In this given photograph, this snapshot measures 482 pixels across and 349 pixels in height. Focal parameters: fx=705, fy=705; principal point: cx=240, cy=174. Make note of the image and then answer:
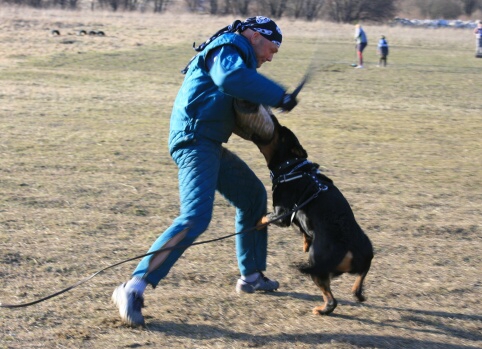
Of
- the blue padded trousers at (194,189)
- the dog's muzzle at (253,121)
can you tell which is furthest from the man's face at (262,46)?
the blue padded trousers at (194,189)

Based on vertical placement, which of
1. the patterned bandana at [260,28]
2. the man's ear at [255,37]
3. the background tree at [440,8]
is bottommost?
the man's ear at [255,37]

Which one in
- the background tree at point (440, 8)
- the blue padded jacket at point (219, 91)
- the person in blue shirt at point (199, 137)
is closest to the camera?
the blue padded jacket at point (219, 91)

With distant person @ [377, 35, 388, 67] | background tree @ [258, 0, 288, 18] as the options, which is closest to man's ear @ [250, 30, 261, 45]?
distant person @ [377, 35, 388, 67]

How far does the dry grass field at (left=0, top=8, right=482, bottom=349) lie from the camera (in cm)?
393

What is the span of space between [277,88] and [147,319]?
1.50m

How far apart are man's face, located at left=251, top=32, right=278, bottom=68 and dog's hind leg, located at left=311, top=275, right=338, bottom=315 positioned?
49.6 inches

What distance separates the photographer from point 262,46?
388 centimetres

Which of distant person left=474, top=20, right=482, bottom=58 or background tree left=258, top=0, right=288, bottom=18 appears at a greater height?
background tree left=258, top=0, right=288, bottom=18

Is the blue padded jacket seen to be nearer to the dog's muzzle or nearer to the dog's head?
the dog's muzzle

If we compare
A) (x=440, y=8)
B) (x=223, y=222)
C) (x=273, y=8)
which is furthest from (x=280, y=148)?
(x=440, y=8)

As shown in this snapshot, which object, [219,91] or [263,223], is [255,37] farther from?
[263,223]

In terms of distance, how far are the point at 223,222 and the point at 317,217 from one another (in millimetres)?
2036

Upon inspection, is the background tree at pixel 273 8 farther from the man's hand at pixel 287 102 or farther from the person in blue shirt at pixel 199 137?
the man's hand at pixel 287 102

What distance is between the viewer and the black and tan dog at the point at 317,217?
3887 mm
